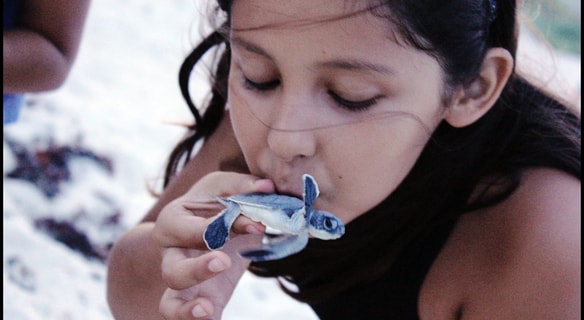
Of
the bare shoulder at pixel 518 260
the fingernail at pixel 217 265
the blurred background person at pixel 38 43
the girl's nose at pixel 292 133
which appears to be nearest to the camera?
the fingernail at pixel 217 265

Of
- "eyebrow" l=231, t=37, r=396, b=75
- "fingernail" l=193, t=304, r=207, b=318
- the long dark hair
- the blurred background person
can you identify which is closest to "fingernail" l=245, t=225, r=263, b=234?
"fingernail" l=193, t=304, r=207, b=318

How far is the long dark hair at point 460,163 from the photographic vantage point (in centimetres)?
112

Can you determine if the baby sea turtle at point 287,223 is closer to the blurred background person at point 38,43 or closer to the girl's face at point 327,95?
the girl's face at point 327,95

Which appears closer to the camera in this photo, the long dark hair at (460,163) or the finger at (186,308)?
the finger at (186,308)

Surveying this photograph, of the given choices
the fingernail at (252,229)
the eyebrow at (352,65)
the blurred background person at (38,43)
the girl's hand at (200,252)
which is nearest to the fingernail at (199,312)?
the girl's hand at (200,252)

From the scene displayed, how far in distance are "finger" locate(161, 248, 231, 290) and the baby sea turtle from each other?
0.02 m

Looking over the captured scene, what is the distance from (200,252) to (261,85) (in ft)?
0.83

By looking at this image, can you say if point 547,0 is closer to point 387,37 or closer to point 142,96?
point 387,37

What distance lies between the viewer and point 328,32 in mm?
869

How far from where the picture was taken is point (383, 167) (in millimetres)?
980

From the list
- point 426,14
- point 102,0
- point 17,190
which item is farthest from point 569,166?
point 102,0

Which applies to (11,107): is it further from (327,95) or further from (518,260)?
(518,260)

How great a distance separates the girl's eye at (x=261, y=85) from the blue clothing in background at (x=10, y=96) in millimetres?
782

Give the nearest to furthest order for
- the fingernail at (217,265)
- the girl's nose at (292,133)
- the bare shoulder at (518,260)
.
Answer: the fingernail at (217,265) < the girl's nose at (292,133) < the bare shoulder at (518,260)
